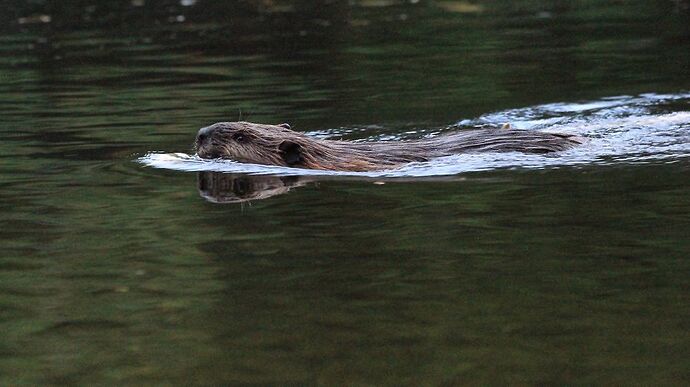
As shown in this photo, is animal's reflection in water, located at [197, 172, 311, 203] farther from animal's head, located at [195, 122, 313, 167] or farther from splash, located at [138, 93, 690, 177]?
animal's head, located at [195, 122, 313, 167]

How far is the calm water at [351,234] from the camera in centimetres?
431

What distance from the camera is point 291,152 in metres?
8.38

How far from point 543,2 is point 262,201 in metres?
14.7

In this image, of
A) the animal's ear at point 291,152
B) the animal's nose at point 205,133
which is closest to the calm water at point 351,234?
the animal's ear at point 291,152

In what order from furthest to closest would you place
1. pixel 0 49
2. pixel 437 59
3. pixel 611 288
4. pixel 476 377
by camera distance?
pixel 0 49
pixel 437 59
pixel 611 288
pixel 476 377

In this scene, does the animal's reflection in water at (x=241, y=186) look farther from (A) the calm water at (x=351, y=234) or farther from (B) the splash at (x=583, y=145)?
(B) the splash at (x=583, y=145)

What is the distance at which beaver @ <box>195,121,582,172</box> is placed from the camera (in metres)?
8.28

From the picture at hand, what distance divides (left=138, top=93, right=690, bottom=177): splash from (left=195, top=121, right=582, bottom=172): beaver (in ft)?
0.25

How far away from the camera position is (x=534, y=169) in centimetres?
793

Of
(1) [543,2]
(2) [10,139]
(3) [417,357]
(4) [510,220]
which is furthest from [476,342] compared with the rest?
(1) [543,2]

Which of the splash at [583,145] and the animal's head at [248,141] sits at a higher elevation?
the animal's head at [248,141]

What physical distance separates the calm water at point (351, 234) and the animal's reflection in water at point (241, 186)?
0.11 ft

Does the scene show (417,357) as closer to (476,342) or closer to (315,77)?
(476,342)

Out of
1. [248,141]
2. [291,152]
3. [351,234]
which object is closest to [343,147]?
[291,152]
